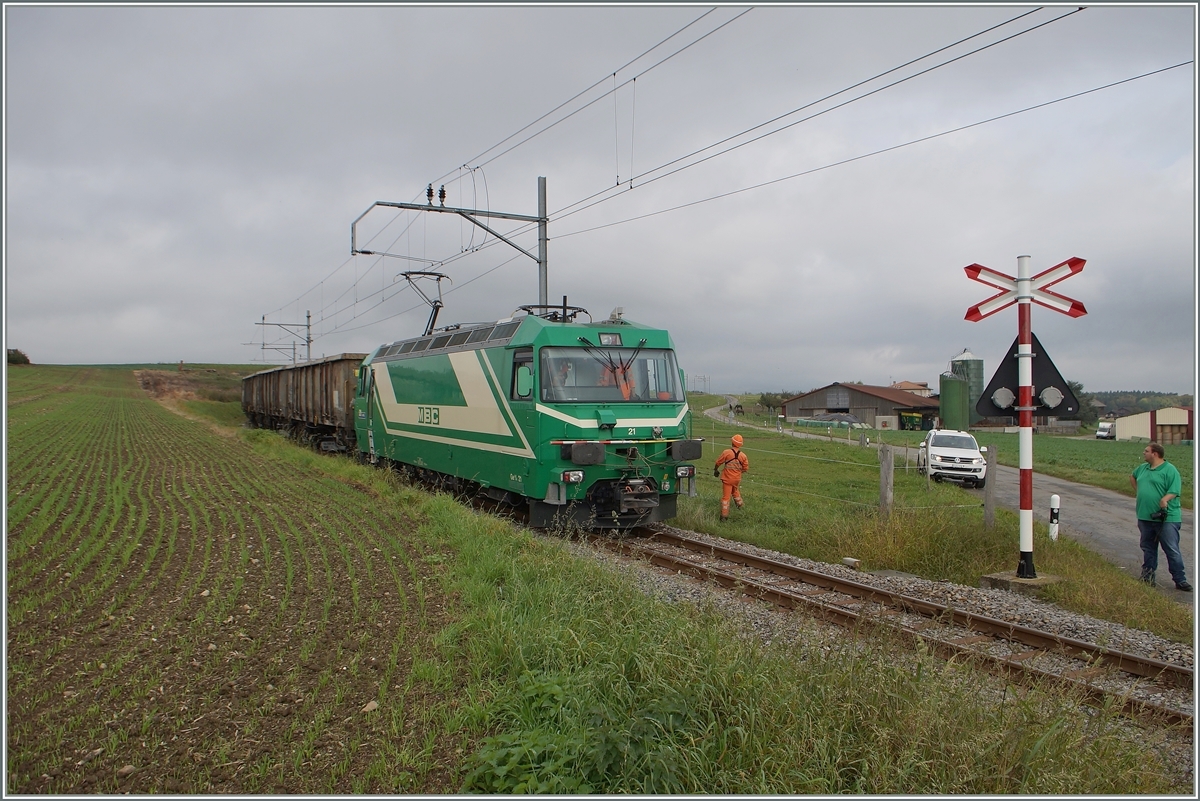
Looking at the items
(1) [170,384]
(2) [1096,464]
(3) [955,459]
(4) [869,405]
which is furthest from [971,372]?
(1) [170,384]

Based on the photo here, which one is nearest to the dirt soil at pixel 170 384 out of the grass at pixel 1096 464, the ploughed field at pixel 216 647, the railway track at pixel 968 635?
the grass at pixel 1096 464

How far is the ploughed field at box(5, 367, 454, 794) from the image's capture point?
3.91m

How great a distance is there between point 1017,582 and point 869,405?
219ft

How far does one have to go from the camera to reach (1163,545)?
8875 mm

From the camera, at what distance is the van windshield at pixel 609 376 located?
10500 millimetres

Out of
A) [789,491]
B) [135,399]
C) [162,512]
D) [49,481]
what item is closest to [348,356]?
[49,481]

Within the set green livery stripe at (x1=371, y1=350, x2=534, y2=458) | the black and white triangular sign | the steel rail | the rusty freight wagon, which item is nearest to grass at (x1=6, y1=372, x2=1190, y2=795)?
the steel rail

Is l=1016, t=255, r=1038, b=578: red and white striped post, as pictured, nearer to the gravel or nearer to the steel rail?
the gravel

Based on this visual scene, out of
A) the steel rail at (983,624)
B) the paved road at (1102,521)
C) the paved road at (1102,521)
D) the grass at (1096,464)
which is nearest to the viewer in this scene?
the steel rail at (983,624)

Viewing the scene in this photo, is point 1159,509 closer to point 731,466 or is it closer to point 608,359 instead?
point 731,466

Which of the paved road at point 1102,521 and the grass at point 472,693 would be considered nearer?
the grass at point 472,693

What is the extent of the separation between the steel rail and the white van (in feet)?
46.4

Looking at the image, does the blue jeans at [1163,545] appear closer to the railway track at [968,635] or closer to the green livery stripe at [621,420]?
the railway track at [968,635]

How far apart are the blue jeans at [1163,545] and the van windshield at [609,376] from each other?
629 cm
